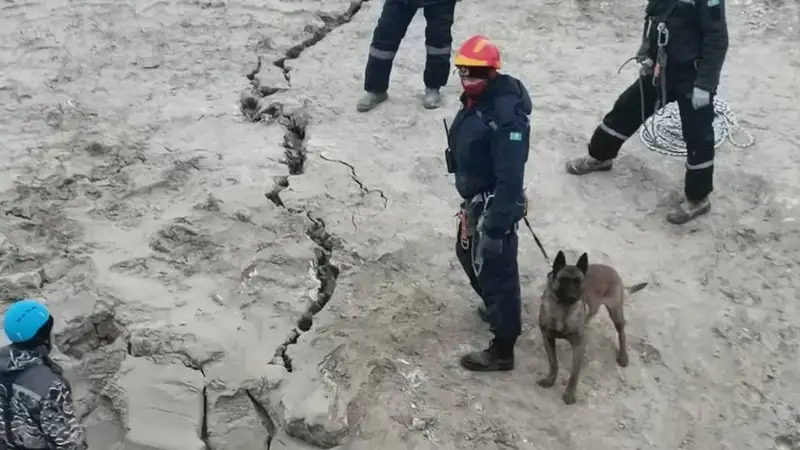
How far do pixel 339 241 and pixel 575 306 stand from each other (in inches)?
68.8

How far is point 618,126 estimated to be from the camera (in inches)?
234

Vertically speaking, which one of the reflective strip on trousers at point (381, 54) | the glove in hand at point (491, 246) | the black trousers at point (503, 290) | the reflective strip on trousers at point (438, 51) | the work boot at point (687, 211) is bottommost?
the work boot at point (687, 211)

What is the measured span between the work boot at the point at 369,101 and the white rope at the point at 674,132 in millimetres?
2069

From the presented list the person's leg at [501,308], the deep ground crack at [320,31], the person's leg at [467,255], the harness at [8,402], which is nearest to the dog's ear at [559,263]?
the person's leg at [501,308]

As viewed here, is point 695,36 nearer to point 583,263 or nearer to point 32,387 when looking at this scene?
point 583,263

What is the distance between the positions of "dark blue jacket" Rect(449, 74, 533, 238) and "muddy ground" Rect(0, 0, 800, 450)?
0.93 metres

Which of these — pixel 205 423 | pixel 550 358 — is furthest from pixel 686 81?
pixel 205 423

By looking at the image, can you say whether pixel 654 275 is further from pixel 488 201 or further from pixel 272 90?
pixel 272 90

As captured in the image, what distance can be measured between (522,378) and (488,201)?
970 millimetres

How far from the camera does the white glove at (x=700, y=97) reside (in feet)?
17.3

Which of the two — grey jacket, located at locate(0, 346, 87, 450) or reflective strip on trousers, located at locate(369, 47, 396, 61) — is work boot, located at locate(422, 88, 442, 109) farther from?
grey jacket, located at locate(0, 346, 87, 450)

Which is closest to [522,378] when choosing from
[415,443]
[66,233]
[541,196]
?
[415,443]

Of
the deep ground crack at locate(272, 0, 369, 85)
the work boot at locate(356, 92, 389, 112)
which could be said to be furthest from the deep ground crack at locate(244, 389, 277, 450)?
the deep ground crack at locate(272, 0, 369, 85)

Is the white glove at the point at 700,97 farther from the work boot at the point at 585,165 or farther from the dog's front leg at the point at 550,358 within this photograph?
the dog's front leg at the point at 550,358
